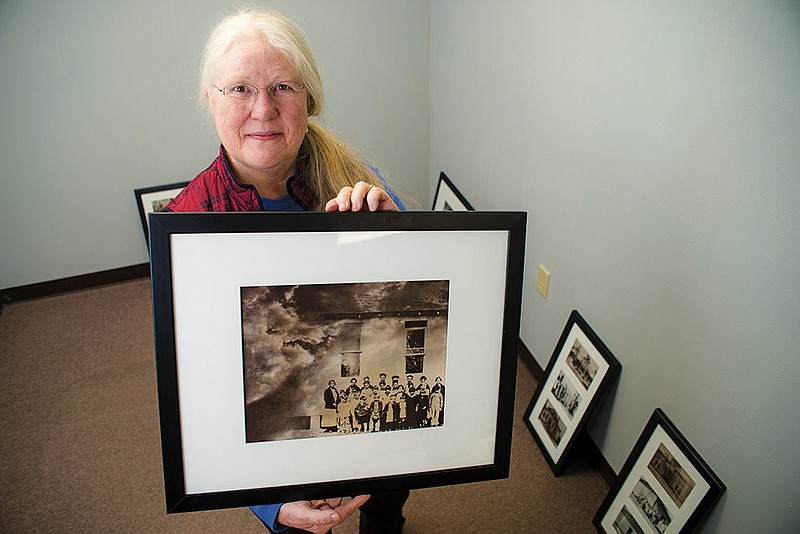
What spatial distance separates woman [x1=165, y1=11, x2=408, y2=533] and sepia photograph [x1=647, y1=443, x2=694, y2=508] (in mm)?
910

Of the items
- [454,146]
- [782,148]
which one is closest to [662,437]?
[782,148]

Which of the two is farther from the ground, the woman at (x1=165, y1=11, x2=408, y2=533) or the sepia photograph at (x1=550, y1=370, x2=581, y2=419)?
the woman at (x1=165, y1=11, x2=408, y2=533)

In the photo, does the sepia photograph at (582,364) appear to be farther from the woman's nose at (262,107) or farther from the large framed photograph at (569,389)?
the woman's nose at (262,107)

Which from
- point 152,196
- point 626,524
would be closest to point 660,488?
point 626,524

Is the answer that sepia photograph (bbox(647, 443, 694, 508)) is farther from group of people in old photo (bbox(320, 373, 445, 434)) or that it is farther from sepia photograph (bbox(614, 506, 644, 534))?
group of people in old photo (bbox(320, 373, 445, 434))

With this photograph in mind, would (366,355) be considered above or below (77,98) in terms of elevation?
below

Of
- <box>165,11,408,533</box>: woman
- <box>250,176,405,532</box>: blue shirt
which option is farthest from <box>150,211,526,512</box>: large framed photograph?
<box>250,176,405,532</box>: blue shirt

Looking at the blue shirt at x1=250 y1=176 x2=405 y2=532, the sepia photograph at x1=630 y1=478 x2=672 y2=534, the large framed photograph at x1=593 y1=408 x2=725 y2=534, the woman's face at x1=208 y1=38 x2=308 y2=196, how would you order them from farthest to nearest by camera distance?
the sepia photograph at x1=630 y1=478 x2=672 y2=534 < the large framed photograph at x1=593 y1=408 x2=725 y2=534 < the blue shirt at x1=250 y1=176 x2=405 y2=532 < the woman's face at x1=208 y1=38 x2=308 y2=196

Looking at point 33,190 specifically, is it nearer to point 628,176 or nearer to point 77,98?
point 77,98

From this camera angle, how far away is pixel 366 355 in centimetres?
117

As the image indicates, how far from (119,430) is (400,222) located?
1.94 metres

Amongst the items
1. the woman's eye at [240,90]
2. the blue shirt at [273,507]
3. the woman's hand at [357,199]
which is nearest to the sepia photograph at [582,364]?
the blue shirt at [273,507]

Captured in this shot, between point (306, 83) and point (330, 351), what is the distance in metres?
0.56

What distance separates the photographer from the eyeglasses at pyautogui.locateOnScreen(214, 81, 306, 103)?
4.29 feet
